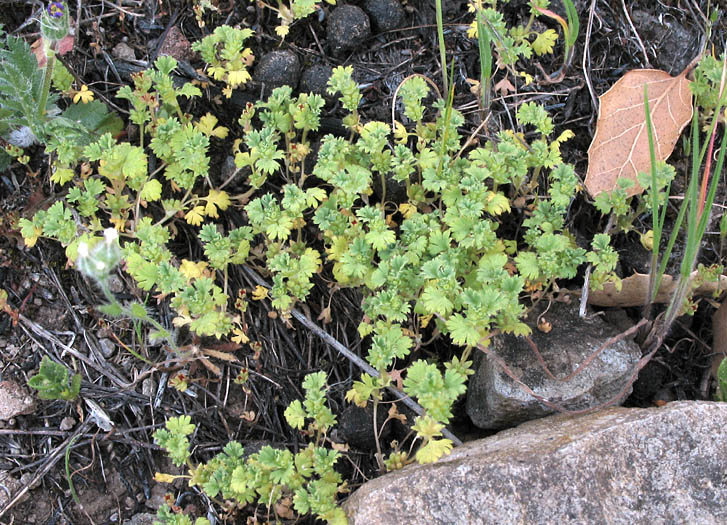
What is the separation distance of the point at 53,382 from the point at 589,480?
2.24m

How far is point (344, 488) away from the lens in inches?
114

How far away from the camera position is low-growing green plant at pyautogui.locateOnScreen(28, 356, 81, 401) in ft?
9.45

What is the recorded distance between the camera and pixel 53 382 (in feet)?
9.55

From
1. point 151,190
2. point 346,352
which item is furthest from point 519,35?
point 151,190

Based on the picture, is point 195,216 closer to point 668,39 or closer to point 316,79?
point 316,79

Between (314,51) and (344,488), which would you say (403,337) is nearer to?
(344,488)

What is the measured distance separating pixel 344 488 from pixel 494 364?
2.82 ft

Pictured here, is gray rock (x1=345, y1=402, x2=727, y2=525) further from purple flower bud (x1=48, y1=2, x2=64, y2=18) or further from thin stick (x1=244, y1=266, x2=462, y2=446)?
purple flower bud (x1=48, y1=2, x2=64, y2=18)

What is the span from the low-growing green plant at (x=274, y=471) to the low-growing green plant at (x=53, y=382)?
510 mm

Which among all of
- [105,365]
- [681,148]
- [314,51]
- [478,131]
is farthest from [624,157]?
[105,365]

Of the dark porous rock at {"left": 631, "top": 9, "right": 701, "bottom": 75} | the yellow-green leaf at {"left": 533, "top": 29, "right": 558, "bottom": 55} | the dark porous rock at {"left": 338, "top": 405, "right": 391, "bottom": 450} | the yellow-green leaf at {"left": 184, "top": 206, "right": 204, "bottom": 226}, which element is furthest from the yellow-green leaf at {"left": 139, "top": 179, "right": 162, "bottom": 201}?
the dark porous rock at {"left": 631, "top": 9, "right": 701, "bottom": 75}

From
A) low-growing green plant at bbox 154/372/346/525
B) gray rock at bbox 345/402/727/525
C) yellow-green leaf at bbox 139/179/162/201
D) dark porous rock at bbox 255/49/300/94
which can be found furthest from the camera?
dark porous rock at bbox 255/49/300/94

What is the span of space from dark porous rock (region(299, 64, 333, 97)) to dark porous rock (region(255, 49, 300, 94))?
0.06 m

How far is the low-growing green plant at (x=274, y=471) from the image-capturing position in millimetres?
2637
